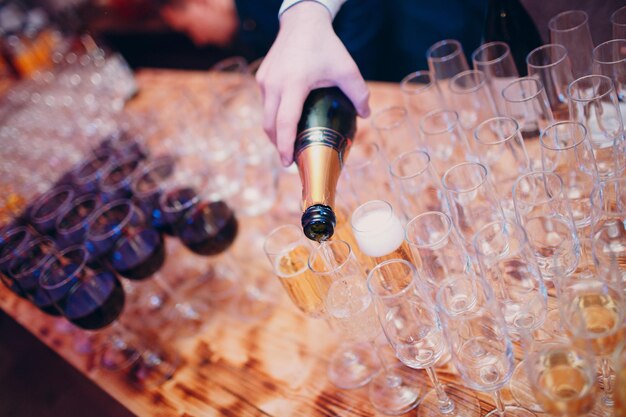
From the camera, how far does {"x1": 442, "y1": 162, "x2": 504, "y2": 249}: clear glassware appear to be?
1.09m

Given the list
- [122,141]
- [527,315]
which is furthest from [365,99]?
[122,141]

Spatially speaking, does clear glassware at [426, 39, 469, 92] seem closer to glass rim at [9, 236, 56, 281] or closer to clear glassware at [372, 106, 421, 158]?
clear glassware at [372, 106, 421, 158]

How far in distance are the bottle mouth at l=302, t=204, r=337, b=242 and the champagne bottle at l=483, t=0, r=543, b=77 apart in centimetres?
103

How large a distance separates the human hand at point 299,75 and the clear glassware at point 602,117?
461mm

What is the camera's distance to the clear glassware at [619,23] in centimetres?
127

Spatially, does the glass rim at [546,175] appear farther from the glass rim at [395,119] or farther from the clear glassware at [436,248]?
the glass rim at [395,119]

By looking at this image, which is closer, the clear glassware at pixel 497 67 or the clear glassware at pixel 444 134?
the clear glassware at pixel 444 134

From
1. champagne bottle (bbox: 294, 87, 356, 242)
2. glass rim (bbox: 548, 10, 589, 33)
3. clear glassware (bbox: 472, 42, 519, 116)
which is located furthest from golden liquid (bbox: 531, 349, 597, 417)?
glass rim (bbox: 548, 10, 589, 33)

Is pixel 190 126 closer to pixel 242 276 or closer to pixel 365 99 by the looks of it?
pixel 242 276

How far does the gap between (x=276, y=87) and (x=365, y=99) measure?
214 mm

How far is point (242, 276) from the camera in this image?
5.57 ft

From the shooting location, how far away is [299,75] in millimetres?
1248

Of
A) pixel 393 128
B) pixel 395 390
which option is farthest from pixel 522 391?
pixel 393 128

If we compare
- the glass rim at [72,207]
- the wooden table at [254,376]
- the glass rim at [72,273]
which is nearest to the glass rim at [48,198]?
the glass rim at [72,207]
